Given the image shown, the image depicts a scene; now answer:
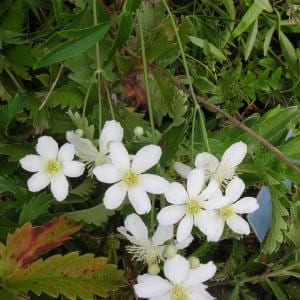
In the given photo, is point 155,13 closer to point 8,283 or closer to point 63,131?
point 63,131

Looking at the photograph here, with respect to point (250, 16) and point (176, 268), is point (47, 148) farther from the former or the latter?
point (250, 16)

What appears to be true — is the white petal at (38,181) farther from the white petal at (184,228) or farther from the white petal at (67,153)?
the white petal at (184,228)

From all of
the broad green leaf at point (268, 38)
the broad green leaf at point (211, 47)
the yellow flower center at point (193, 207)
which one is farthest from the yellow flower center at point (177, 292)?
the broad green leaf at point (268, 38)

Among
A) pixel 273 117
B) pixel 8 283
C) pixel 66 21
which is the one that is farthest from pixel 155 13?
pixel 8 283

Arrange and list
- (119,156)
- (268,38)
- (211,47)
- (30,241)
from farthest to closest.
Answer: (268,38) → (211,47) → (30,241) → (119,156)

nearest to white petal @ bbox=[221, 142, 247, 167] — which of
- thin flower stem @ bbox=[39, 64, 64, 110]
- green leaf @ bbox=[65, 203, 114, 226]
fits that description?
green leaf @ bbox=[65, 203, 114, 226]

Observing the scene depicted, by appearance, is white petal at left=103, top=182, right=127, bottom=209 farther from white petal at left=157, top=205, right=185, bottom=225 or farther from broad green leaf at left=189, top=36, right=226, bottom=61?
broad green leaf at left=189, top=36, right=226, bottom=61

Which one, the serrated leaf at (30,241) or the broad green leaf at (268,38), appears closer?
the serrated leaf at (30,241)

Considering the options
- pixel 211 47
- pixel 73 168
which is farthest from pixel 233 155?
pixel 211 47
